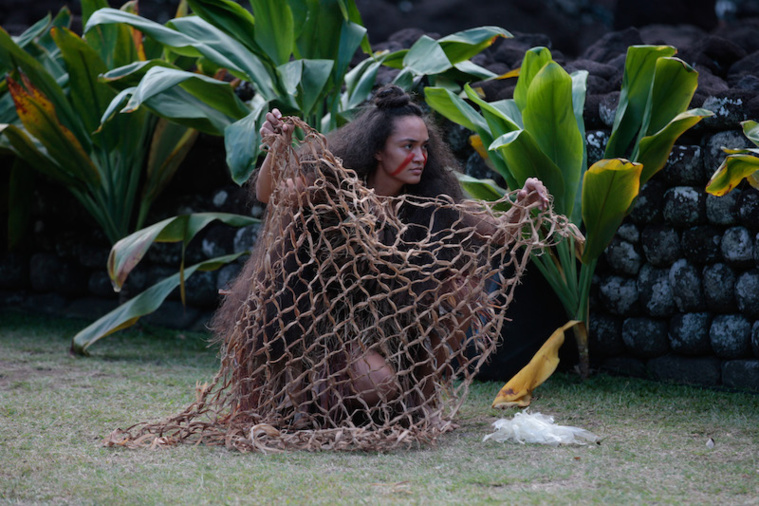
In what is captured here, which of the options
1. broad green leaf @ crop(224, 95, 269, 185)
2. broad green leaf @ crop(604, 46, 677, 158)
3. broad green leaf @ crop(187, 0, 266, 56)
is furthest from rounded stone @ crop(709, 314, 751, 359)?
broad green leaf @ crop(187, 0, 266, 56)

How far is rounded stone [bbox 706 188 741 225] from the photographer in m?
2.64

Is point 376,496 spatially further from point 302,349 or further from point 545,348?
point 545,348

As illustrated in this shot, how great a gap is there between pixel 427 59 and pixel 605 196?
94 cm

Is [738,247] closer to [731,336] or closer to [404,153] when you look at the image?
[731,336]

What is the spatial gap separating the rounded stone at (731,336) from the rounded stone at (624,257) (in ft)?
1.08

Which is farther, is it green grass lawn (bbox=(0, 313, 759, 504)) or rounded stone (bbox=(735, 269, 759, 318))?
rounded stone (bbox=(735, 269, 759, 318))

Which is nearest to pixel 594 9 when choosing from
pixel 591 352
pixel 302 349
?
pixel 591 352

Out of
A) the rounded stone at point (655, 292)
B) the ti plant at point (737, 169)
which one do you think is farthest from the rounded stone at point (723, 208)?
the ti plant at point (737, 169)

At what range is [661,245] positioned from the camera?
2842 mm

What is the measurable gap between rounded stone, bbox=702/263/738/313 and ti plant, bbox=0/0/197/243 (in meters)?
2.15

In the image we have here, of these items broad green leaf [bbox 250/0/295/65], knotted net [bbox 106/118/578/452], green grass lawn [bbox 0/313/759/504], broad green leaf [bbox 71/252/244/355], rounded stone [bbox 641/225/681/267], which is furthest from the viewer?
broad green leaf [bbox 71/252/244/355]

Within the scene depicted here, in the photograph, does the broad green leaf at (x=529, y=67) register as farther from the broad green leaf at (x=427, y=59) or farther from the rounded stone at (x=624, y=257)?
the rounded stone at (x=624, y=257)

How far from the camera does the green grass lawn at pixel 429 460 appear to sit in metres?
1.63

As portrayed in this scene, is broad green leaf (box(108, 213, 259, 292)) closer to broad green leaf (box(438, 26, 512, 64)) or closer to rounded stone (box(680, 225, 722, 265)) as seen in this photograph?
broad green leaf (box(438, 26, 512, 64))
